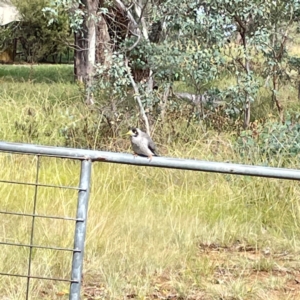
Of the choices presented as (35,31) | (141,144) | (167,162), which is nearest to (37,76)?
(35,31)

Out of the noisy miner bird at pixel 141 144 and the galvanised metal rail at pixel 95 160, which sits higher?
the galvanised metal rail at pixel 95 160

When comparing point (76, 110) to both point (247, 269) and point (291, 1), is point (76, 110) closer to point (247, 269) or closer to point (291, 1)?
point (291, 1)

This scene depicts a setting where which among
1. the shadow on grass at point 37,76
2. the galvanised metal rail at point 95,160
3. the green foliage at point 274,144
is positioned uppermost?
the galvanised metal rail at point 95,160

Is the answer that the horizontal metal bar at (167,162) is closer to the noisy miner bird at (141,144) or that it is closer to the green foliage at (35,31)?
the noisy miner bird at (141,144)

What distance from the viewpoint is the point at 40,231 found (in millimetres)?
4289

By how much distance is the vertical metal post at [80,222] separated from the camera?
237 centimetres

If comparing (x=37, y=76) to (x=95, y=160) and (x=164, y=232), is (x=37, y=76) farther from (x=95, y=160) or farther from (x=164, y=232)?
(x=95, y=160)

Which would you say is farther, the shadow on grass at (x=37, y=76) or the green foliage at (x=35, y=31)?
the green foliage at (x=35, y=31)

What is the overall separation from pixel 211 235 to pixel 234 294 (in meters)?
1.00

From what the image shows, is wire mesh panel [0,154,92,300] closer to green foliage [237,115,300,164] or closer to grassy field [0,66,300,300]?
grassy field [0,66,300,300]

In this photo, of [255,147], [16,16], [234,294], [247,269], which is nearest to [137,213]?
[247,269]

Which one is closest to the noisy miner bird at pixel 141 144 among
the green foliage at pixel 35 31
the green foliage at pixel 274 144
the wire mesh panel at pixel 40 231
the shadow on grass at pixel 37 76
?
the wire mesh panel at pixel 40 231

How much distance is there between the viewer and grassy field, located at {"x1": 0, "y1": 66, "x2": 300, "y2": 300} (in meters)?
3.80

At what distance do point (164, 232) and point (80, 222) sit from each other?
2184 mm
